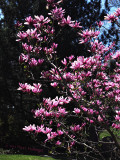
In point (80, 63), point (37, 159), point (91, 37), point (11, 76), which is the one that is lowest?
point (37, 159)

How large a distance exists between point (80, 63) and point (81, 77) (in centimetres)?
53

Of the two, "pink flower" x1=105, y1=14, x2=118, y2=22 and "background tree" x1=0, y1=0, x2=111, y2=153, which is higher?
"background tree" x1=0, y1=0, x2=111, y2=153

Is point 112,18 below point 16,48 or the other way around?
below

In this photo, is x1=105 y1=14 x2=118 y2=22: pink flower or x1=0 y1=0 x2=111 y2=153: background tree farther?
x1=0 y1=0 x2=111 y2=153: background tree

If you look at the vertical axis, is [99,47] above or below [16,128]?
above

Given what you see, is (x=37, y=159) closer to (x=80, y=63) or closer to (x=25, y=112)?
(x=25, y=112)

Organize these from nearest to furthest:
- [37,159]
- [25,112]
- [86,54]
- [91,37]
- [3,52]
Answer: [91,37]
[37,159]
[3,52]
[86,54]
[25,112]

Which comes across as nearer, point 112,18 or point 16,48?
point 112,18

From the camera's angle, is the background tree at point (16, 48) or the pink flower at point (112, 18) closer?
the pink flower at point (112, 18)

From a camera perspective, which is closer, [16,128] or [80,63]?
[80,63]

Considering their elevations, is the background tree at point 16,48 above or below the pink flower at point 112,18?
above

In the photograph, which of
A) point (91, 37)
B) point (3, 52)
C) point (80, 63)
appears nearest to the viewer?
point (80, 63)

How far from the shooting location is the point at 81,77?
2934 millimetres

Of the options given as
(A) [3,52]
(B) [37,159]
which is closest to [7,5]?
(A) [3,52]
